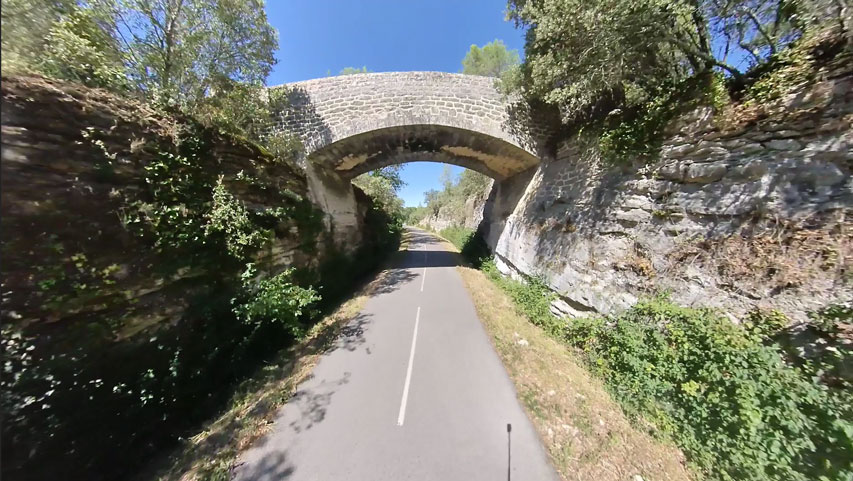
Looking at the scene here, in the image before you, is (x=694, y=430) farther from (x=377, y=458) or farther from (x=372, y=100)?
(x=372, y=100)

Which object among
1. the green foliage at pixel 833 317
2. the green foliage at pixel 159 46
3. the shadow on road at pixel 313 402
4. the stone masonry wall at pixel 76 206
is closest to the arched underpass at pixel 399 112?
the green foliage at pixel 159 46

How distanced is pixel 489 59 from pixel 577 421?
2011 centimetres

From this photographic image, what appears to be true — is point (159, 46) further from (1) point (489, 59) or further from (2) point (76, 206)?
(1) point (489, 59)

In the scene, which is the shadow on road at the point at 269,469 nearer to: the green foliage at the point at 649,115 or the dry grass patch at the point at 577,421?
the dry grass patch at the point at 577,421

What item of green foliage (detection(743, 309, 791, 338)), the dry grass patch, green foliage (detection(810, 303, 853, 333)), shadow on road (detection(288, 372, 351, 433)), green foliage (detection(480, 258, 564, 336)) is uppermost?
green foliage (detection(810, 303, 853, 333))

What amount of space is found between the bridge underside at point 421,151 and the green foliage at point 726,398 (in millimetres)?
6282

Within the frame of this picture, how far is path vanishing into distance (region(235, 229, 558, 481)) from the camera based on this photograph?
285 cm

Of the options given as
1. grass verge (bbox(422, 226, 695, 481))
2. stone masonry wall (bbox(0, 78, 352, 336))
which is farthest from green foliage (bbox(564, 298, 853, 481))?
stone masonry wall (bbox(0, 78, 352, 336))

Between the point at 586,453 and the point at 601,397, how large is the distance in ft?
4.02

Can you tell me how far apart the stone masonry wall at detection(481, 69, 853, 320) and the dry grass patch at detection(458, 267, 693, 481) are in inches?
62.2

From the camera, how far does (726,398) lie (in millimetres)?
2943

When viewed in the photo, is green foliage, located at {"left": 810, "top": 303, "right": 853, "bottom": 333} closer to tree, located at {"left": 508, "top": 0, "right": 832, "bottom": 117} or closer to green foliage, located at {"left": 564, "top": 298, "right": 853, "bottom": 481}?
green foliage, located at {"left": 564, "top": 298, "right": 853, "bottom": 481}

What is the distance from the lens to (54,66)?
3568 mm

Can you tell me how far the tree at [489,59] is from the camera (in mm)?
16312
